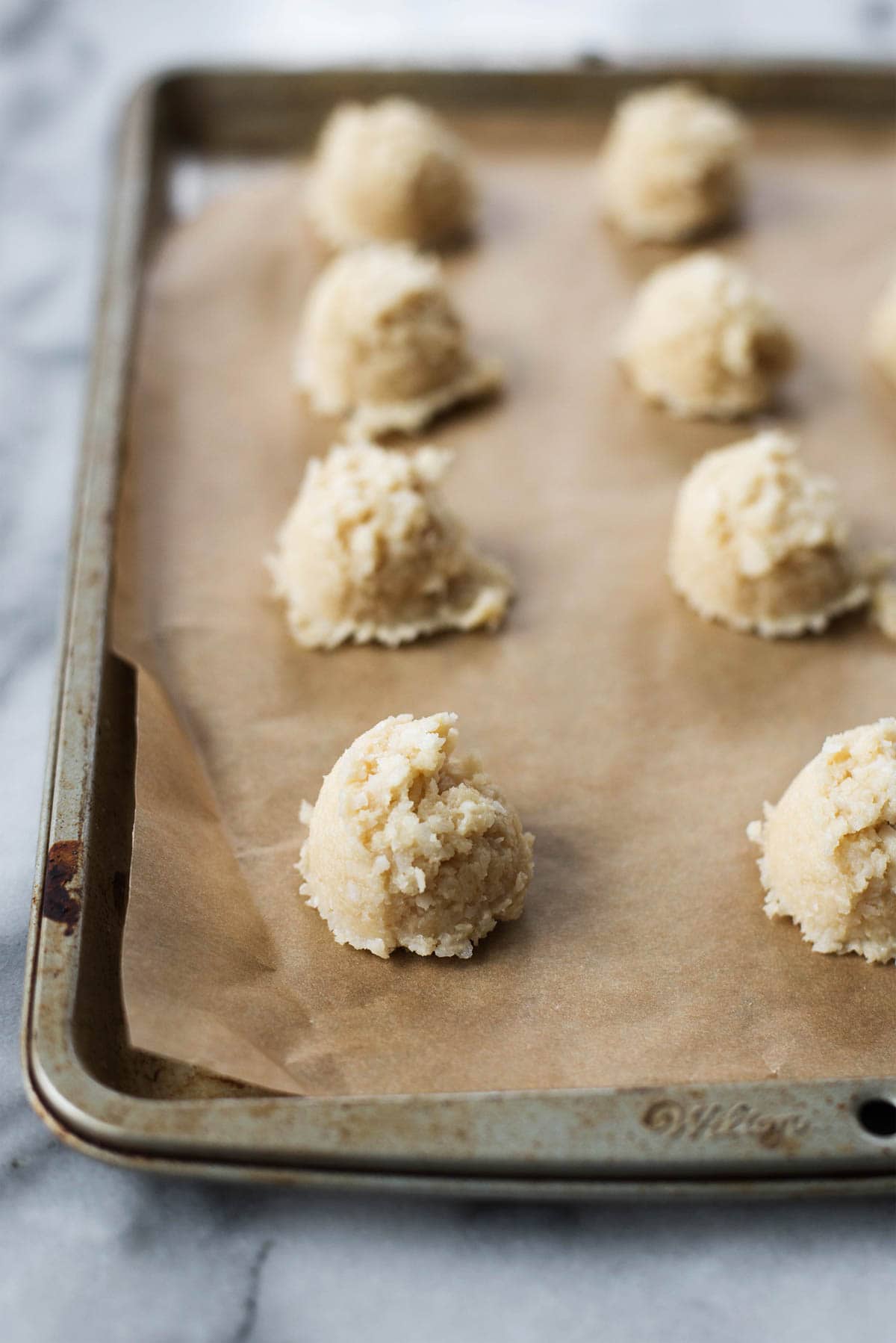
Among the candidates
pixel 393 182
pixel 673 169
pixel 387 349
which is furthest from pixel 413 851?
pixel 673 169

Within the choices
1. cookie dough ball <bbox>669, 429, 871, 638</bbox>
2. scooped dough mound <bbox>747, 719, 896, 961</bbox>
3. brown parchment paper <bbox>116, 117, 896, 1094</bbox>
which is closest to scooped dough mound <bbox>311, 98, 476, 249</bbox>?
brown parchment paper <bbox>116, 117, 896, 1094</bbox>

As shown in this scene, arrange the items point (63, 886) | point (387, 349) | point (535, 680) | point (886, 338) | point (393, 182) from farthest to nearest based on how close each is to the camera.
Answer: point (393, 182) → point (886, 338) → point (387, 349) → point (535, 680) → point (63, 886)

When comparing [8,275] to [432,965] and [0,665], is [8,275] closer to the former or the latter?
[0,665]

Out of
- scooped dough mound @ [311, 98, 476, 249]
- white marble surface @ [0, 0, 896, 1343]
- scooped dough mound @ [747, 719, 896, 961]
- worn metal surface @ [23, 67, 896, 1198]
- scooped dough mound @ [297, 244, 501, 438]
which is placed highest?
scooped dough mound @ [311, 98, 476, 249]

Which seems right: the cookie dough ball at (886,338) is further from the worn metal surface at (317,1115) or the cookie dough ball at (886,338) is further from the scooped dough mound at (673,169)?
the worn metal surface at (317,1115)

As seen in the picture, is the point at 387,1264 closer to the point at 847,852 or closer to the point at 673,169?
the point at 847,852

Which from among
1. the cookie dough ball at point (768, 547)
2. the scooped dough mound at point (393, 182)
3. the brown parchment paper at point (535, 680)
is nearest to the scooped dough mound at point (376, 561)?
the brown parchment paper at point (535, 680)

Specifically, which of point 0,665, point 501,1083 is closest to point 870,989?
point 501,1083

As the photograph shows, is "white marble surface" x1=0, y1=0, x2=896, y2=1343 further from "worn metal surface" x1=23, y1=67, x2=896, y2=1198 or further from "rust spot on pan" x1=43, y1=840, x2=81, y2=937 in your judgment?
"rust spot on pan" x1=43, y1=840, x2=81, y2=937
